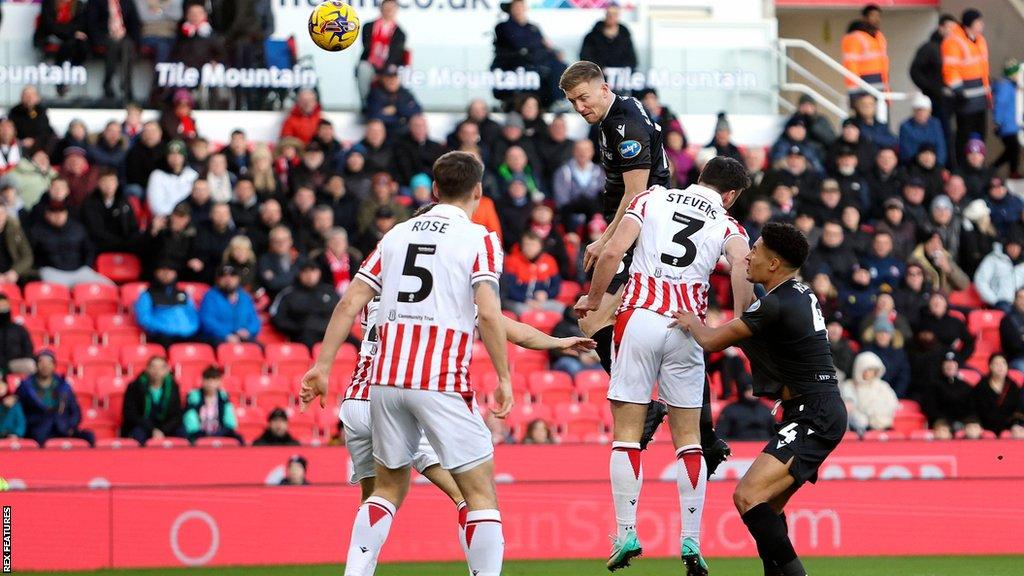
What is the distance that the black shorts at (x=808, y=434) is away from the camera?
9016 millimetres

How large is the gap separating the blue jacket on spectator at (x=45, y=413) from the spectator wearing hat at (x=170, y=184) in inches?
118

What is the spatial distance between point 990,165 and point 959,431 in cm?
683

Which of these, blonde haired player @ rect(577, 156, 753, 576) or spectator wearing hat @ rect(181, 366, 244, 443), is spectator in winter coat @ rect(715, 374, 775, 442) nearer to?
spectator wearing hat @ rect(181, 366, 244, 443)

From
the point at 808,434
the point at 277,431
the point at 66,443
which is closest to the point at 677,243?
the point at 808,434

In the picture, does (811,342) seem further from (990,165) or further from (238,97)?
(990,165)

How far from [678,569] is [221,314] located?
245 inches

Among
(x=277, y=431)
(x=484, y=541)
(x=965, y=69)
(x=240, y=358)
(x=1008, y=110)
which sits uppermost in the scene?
(x=965, y=69)

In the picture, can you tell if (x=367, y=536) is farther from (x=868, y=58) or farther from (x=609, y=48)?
(x=868, y=58)

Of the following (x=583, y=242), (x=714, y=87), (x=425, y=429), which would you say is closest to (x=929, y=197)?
(x=714, y=87)

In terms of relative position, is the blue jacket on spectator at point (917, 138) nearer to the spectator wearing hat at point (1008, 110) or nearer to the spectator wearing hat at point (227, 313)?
the spectator wearing hat at point (1008, 110)

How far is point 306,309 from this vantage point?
54.0ft

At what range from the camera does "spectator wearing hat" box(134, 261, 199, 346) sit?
16125mm

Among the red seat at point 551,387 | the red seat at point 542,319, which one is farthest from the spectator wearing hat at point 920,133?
the red seat at point 551,387

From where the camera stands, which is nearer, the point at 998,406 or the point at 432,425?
the point at 432,425
